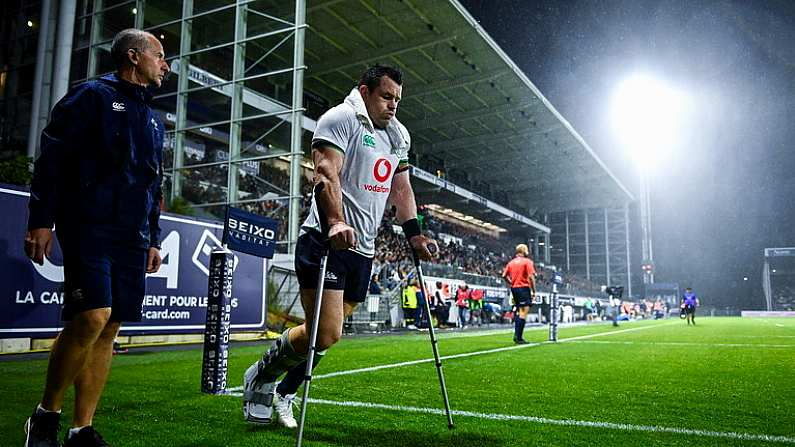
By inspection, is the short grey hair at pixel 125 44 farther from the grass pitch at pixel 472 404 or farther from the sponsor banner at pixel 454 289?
the sponsor banner at pixel 454 289

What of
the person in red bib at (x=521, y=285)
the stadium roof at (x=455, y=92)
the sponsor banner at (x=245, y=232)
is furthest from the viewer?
the stadium roof at (x=455, y=92)

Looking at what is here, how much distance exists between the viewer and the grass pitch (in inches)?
122

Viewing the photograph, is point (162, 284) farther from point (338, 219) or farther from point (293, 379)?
point (338, 219)

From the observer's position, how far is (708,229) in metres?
66.3

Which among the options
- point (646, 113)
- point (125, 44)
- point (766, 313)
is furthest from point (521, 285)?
point (766, 313)

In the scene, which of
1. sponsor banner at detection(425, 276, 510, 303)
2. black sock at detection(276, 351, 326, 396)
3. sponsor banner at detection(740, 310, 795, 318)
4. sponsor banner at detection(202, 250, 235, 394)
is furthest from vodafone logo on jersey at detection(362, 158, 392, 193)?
sponsor banner at detection(740, 310, 795, 318)

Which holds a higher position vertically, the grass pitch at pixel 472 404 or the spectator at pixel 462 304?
the spectator at pixel 462 304

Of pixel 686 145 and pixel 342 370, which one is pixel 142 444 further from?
pixel 686 145

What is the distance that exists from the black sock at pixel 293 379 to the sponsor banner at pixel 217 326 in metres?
1.30

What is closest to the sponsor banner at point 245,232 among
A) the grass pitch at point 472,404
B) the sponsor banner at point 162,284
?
the grass pitch at point 472,404

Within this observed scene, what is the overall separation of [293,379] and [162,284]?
7.00 meters

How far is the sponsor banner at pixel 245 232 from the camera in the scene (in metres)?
5.40

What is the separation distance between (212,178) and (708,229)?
6192cm

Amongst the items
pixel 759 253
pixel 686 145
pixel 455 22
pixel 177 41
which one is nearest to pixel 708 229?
pixel 759 253
